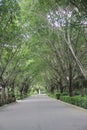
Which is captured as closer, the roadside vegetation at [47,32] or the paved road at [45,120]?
the paved road at [45,120]

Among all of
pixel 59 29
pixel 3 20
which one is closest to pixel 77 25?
pixel 3 20

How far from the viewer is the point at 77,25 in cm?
2227

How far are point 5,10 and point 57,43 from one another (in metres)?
16.2

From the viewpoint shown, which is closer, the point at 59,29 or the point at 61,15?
the point at 61,15

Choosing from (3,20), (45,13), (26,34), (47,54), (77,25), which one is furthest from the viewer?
(47,54)

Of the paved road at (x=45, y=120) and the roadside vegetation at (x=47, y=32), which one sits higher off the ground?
the roadside vegetation at (x=47, y=32)

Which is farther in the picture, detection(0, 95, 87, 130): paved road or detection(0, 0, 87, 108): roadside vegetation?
detection(0, 0, 87, 108): roadside vegetation

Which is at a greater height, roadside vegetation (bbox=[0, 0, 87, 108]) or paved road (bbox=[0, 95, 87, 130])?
roadside vegetation (bbox=[0, 0, 87, 108])

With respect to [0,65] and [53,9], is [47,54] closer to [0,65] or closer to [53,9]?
[0,65]

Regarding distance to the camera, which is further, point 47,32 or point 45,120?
point 47,32

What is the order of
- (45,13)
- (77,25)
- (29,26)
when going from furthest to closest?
1. (29,26)
2. (45,13)
3. (77,25)

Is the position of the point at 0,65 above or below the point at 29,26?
below

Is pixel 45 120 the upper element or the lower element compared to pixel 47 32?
lower

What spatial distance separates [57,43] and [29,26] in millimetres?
3933
